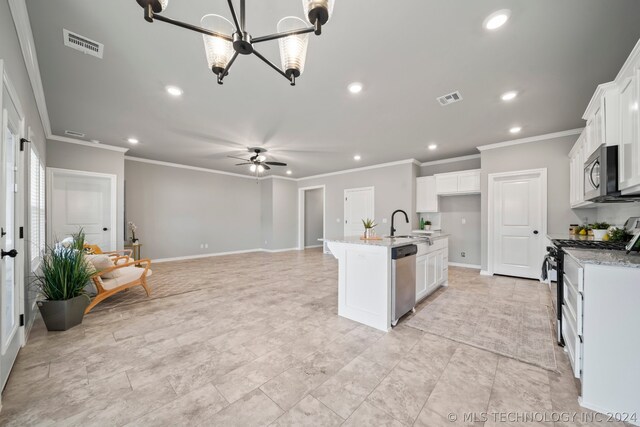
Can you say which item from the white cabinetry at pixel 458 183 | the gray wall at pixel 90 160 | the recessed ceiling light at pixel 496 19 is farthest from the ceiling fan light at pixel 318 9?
the gray wall at pixel 90 160

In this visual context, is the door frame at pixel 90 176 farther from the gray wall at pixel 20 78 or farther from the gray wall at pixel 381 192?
the gray wall at pixel 381 192

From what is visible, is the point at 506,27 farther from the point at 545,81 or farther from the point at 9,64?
the point at 9,64

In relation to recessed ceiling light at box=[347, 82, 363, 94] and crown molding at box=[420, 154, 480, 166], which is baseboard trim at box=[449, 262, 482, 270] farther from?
recessed ceiling light at box=[347, 82, 363, 94]

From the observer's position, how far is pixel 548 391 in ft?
Result: 5.60

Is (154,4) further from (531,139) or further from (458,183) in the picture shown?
(458,183)

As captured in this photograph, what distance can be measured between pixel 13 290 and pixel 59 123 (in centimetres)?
306

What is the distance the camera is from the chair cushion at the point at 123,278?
319 centimetres

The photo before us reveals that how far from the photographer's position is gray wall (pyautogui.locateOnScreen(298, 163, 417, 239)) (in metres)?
6.26

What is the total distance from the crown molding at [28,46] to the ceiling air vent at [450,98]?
3820mm

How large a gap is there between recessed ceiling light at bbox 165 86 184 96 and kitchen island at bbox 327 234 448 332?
250 cm

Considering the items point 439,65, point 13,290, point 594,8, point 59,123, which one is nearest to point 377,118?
point 439,65

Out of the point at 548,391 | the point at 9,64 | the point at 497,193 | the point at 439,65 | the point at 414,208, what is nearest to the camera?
the point at 548,391

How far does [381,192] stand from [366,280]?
14.4ft

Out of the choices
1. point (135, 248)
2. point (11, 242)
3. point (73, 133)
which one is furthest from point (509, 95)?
point (135, 248)
